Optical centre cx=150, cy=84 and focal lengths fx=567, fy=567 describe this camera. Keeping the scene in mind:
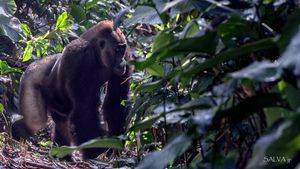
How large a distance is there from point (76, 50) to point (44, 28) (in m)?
0.86

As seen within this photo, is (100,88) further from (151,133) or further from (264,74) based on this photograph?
(264,74)

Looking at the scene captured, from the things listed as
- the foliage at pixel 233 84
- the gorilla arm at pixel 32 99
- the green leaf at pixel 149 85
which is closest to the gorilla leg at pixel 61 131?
the gorilla arm at pixel 32 99

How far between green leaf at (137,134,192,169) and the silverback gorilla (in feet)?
12.5

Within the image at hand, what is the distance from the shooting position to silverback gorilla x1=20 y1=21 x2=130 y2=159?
16.1 ft

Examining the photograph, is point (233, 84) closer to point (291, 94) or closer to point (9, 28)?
point (291, 94)

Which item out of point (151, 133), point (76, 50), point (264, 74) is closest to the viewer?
point (264, 74)

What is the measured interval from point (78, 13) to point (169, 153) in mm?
4626

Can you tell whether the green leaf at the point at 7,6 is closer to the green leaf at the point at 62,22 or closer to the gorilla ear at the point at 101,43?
the green leaf at the point at 62,22

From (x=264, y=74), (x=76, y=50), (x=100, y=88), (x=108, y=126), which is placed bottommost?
(x=108, y=126)

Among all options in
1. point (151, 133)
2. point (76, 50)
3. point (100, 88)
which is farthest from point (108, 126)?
point (151, 133)

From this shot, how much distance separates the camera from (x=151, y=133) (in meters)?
2.88

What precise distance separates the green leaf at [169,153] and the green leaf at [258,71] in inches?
7.6

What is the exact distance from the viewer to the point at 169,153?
1.00 meters

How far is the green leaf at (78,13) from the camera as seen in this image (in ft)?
17.8
